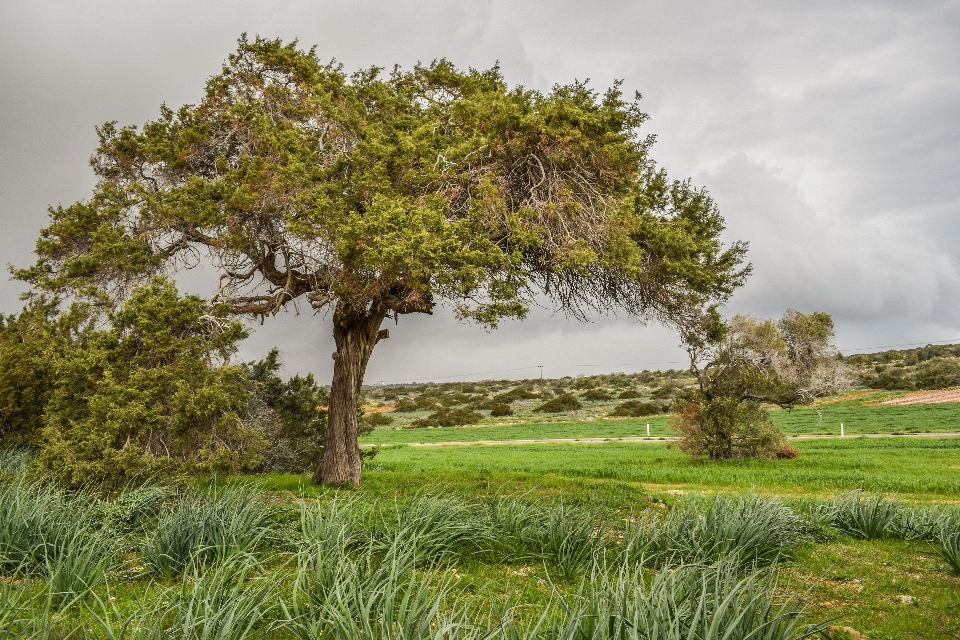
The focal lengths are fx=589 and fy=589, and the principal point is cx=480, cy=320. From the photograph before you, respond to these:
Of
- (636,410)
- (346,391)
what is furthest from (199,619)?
(636,410)

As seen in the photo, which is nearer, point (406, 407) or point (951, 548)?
point (951, 548)

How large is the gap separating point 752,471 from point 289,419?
14655 mm

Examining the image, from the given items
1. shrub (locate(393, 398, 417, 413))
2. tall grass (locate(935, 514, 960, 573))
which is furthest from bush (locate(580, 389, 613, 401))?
tall grass (locate(935, 514, 960, 573))

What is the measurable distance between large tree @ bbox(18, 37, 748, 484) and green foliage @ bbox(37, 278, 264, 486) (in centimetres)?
189

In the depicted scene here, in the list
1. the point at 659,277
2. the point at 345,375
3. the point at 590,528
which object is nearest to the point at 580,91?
the point at 659,277

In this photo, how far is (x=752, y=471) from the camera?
61.2 ft

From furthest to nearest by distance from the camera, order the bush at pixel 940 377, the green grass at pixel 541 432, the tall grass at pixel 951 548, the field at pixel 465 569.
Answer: the bush at pixel 940 377 → the green grass at pixel 541 432 → the tall grass at pixel 951 548 → the field at pixel 465 569

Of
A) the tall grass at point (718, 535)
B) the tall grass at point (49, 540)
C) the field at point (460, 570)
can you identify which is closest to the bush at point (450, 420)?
the field at point (460, 570)

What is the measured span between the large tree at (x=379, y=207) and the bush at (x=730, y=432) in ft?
33.1

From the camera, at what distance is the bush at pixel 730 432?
22188 millimetres

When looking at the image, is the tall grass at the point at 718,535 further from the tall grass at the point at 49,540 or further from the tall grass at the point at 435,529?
the tall grass at the point at 49,540

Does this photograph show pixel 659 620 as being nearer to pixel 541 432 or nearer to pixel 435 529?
pixel 435 529

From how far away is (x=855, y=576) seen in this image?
6.45 meters

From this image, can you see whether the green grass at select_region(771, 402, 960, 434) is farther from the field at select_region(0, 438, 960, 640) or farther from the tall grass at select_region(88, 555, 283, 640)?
the tall grass at select_region(88, 555, 283, 640)
